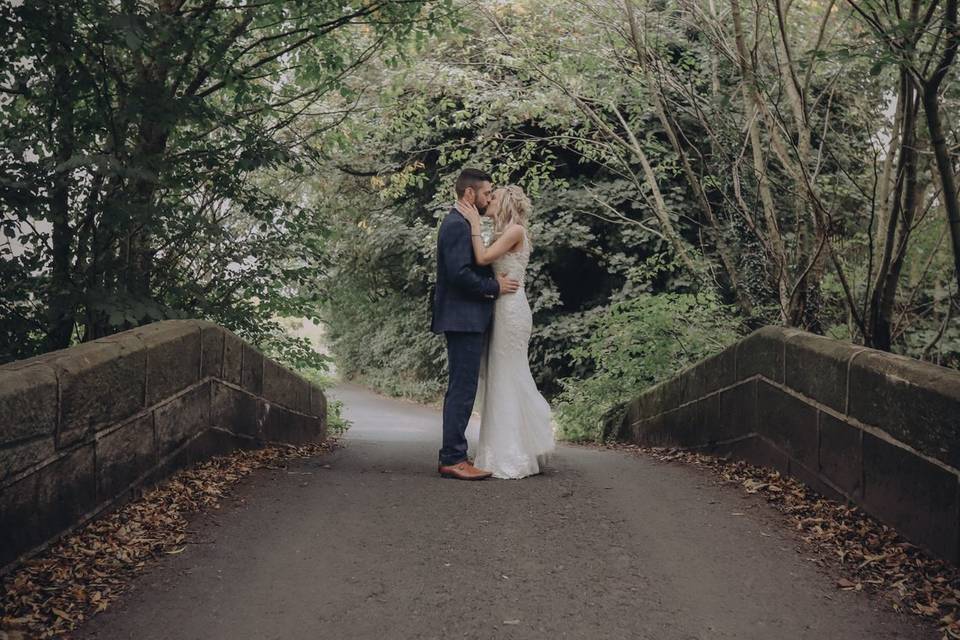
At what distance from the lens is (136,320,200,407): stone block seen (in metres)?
4.62

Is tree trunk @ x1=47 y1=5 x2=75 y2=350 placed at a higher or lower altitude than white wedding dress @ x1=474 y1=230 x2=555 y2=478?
higher

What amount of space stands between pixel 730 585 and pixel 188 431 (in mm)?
3252

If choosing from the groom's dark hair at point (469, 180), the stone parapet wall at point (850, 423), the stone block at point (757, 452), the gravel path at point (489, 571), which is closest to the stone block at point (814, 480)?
the stone parapet wall at point (850, 423)

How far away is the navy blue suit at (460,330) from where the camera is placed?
583 centimetres

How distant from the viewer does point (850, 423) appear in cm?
438

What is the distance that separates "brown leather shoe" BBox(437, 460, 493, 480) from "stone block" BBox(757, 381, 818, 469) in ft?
6.09

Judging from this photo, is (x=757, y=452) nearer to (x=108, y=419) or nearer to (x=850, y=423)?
(x=850, y=423)

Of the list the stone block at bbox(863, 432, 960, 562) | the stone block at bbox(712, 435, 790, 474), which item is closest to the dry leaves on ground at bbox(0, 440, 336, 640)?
the stone block at bbox(863, 432, 960, 562)

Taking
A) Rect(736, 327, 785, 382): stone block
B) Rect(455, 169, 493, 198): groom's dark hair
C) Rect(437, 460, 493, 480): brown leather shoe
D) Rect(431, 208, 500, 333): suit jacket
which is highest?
Rect(455, 169, 493, 198): groom's dark hair

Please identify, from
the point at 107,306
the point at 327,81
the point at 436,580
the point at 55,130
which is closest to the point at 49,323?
the point at 107,306

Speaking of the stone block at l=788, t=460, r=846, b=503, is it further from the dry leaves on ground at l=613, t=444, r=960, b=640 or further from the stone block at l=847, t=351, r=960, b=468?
the stone block at l=847, t=351, r=960, b=468

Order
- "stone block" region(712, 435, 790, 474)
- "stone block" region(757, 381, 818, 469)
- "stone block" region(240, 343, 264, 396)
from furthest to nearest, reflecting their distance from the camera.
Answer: "stone block" region(240, 343, 264, 396) < "stone block" region(712, 435, 790, 474) < "stone block" region(757, 381, 818, 469)

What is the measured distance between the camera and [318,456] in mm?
7289

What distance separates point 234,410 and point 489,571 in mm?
3170
